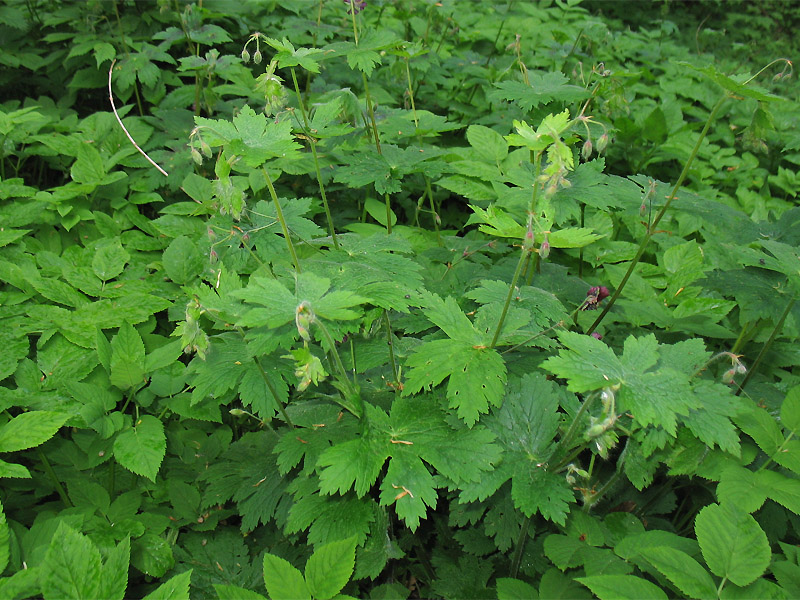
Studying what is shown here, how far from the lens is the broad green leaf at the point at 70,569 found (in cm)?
134

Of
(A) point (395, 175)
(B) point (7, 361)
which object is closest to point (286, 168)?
(A) point (395, 175)

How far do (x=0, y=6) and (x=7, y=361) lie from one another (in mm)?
3387

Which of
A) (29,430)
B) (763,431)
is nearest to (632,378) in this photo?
(763,431)

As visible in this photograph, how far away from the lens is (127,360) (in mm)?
2074

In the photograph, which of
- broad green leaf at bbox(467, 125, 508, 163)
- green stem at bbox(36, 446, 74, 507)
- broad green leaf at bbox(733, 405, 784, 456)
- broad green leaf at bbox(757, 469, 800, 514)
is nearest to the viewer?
broad green leaf at bbox(757, 469, 800, 514)

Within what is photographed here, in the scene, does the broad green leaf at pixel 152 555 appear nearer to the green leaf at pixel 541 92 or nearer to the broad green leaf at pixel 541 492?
the broad green leaf at pixel 541 492

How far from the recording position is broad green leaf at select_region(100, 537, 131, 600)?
136 centimetres

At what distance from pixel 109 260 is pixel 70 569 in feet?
5.36

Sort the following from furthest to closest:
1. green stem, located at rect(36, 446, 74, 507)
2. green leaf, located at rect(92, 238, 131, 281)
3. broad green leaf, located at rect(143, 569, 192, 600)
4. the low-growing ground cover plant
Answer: green leaf, located at rect(92, 238, 131, 281) → green stem, located at rect(36, 446, 74, 507) → the low-growing ground cover plant → broad green leaf, located at rect(143, 569, 192, 600)

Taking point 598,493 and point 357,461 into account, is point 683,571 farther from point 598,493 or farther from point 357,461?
point 357,461

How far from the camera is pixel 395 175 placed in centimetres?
244

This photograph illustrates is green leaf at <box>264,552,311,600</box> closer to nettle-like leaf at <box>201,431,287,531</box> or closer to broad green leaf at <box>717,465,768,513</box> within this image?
nettle-like leaf at <box>201,431,287,531</box>

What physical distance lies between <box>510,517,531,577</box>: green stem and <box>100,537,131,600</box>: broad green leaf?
1181 millimetres

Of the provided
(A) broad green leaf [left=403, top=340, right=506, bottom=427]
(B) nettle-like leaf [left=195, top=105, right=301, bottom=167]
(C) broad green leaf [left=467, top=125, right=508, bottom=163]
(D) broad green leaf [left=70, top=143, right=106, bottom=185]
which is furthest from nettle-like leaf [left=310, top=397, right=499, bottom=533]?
(D) broad green leaf [left=70, top=143, right=106, bottom=185]
